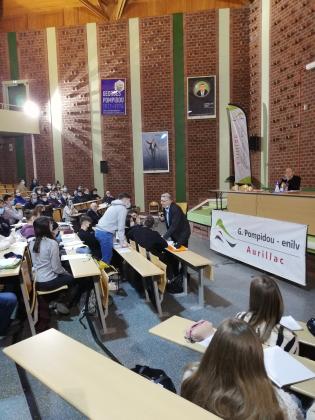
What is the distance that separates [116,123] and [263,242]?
9679 mm

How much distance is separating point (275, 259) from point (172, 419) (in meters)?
4.91

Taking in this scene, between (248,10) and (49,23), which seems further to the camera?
(49,23)

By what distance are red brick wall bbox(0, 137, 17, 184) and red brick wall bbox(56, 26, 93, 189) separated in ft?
8.05

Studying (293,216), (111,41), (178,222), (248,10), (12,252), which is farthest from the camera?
(111,41)

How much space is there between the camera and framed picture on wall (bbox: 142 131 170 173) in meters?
14.1

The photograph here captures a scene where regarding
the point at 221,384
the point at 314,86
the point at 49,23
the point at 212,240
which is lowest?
the point at 212,240

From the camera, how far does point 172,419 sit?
5.23ft

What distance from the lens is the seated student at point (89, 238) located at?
20.6 ft

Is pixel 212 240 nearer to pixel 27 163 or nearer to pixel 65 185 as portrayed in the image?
pixel 65 185

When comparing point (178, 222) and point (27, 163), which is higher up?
point (27, 163)

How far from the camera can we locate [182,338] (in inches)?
104

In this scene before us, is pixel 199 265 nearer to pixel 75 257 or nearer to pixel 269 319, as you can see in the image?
pixel 75 257

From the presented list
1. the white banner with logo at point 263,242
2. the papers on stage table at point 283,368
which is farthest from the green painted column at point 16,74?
the papers on stage table at point 283,368

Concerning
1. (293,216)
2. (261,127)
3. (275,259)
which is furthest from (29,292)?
(261,127)
